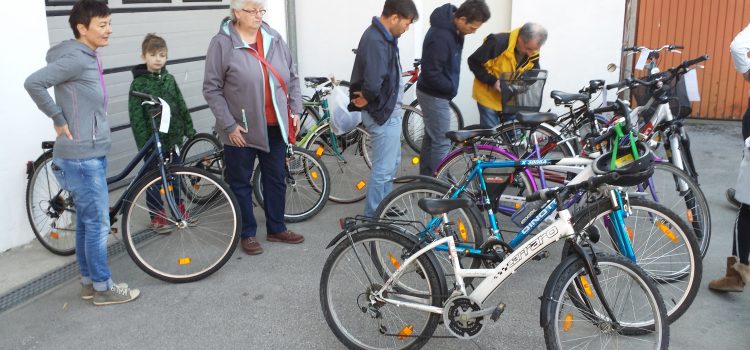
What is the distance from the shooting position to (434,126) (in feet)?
19.0

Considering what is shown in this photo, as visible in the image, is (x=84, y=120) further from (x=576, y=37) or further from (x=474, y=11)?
(x=576, y=37)

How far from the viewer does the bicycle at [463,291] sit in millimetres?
3148

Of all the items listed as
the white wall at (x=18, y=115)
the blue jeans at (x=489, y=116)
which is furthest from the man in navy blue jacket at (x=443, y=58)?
the white wall at (x=18, y=115)

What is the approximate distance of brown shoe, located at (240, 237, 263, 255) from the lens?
5.02 m

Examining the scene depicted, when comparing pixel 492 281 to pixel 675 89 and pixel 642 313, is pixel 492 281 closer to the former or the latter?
pixel 642 313

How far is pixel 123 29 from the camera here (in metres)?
6.20

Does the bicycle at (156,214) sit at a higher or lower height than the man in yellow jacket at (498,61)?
lower

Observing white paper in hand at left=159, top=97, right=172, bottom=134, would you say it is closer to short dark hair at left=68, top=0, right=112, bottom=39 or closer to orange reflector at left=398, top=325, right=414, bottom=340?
short dark hair at left=68, top=0, right=112, bottom=39

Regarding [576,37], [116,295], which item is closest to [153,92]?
[116,295]

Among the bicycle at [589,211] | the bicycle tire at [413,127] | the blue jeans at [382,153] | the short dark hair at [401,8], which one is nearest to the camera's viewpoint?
the bicycle at [589,211]

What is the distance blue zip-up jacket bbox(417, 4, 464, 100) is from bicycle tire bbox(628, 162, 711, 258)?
1692 millimetres

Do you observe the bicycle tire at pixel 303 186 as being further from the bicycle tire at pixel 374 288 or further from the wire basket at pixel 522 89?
the bicycle tire at pixel 374 288

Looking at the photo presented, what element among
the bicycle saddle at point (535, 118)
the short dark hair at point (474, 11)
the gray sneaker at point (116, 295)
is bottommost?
the gray sneaker at point (116, 295)

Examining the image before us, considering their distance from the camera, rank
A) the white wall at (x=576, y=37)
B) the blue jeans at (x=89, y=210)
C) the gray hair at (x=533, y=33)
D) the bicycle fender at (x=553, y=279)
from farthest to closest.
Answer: the white wall at (x=576, y=37) → the gray hair at (x=533, y=33) → the blue jeans at (x=89, y=210) → the bicycle fender at (x=553, y=279)
